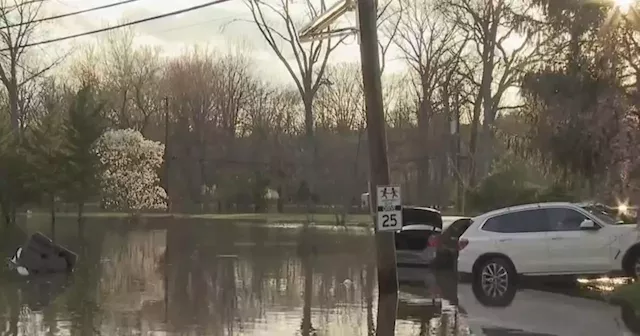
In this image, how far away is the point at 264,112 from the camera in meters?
74.1

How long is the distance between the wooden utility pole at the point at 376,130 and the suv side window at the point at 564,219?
3627 millimetres

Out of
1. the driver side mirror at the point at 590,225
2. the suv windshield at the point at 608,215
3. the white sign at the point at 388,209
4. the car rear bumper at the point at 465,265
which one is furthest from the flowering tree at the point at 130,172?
the driver side mirror at the point at 590,225

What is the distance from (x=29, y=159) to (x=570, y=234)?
68.8 feet

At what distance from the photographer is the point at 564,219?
56.6 feet

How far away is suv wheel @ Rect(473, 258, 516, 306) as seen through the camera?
683 inches

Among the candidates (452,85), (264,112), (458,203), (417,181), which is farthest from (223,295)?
(264,112)

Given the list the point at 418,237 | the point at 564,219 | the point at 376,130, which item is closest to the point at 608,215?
the point at 564,219

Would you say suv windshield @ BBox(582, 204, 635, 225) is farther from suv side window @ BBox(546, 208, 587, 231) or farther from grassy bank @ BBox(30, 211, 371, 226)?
grassy bank @ BBox(30, 211, 371, 226)

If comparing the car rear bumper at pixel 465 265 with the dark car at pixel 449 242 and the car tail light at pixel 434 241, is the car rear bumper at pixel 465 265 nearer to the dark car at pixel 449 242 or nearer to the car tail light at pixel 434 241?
the dark car at pixel 449 242

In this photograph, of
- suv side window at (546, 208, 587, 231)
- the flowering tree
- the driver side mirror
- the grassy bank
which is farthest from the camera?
the grassy bank

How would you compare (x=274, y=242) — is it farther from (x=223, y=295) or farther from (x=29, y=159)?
(x=223, y=295)

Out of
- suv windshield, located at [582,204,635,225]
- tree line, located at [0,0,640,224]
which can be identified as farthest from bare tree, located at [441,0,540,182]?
suv windshield, located at [582,204,635,225]

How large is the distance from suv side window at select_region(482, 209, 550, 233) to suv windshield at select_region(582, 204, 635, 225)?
0.86 metres

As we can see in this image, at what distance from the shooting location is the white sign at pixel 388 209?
1530 cm
